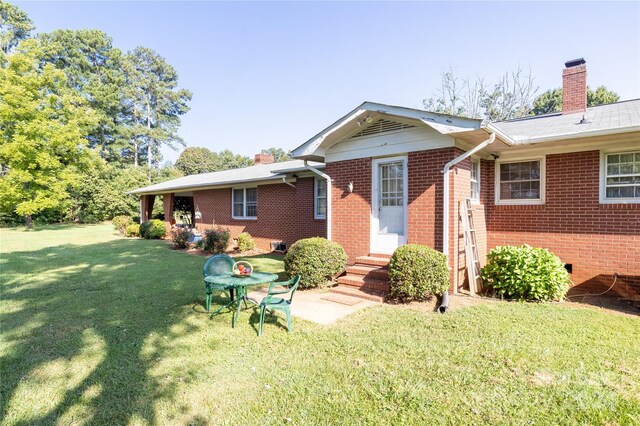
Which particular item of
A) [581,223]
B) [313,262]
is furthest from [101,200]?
[581,223]

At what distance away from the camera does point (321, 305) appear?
20.5 feet

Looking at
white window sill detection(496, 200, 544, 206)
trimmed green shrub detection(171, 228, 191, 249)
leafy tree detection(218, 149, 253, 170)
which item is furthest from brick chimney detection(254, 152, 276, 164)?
leafy tree detection(218, 149, 253, 170)

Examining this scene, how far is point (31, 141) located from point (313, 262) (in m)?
26.0

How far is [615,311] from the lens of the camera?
5.79m

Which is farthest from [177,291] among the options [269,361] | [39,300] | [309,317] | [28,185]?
[28,185]

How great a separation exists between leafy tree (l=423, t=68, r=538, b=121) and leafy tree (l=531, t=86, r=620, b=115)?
270 inches

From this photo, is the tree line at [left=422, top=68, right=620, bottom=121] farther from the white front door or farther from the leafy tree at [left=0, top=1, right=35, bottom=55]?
the leafy tree at [left=0, top=1, right=35, bottom=55]

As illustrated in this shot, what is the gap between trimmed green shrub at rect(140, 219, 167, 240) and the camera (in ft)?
61.8

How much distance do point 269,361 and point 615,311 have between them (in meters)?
6.18

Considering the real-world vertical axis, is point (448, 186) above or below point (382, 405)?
above

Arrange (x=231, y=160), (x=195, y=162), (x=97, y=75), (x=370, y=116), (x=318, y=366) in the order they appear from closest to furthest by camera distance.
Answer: (x=318, y=366), (x=370, y=116), (x=97, y=75), (x=195, y=162), (x=231, y=160)

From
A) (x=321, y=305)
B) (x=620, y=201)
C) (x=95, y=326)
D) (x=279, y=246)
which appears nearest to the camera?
(x=95, y=326)

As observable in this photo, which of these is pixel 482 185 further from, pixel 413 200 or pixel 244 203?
pixel 244 203

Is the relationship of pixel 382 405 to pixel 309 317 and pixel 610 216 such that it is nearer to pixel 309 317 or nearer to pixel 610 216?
pixel 309 317
